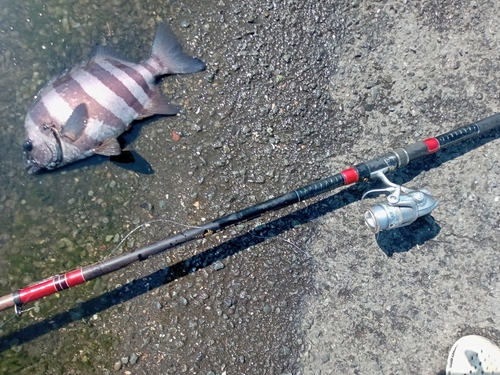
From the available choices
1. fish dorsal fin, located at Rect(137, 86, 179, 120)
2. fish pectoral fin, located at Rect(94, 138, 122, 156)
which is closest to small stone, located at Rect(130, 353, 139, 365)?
fish pectoral fin, located at Rect(94, 138, 122, 156)

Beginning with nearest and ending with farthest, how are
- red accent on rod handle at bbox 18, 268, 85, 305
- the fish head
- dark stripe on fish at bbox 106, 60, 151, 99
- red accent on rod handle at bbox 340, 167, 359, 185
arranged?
red accent on rod handle at bbox 18, 268, 85, 305, red accent on rod handle at bbox 340, 167, 359, 185, the fish head, dark stripe on fish at bbox 106, 60, 151, 99

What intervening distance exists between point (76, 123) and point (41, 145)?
10.8 inches

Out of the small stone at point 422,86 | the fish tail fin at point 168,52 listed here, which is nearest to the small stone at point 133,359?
the fish tail fin at point 168,52

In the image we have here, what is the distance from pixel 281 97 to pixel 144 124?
39.7 inches

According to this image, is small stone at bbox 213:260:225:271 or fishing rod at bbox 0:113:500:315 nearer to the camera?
fishing rod at bbox 0:113:500:315

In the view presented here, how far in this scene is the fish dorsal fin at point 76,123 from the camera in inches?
109

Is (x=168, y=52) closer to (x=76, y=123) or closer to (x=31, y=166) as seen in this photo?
(x=76, y=123)

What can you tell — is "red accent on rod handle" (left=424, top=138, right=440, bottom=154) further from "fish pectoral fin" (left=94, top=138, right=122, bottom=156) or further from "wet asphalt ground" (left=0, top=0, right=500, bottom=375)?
"fish pectoral fin" (left=94, top=138, right=122, bottom=156)

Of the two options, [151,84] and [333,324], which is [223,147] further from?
[333,324]

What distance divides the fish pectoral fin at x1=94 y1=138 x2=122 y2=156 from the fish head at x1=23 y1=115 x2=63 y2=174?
0.25 metres

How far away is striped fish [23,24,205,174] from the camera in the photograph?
9.20ft

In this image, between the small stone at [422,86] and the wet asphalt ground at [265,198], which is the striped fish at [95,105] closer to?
the wet asphalt ground at [265,198]

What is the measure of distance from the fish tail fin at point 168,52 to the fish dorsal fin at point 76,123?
587 mm

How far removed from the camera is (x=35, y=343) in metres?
2.77
